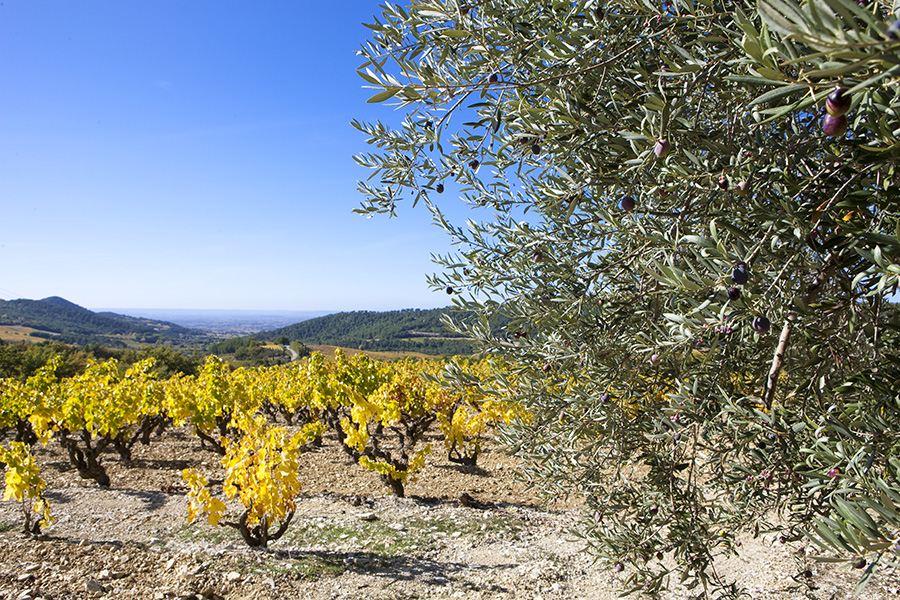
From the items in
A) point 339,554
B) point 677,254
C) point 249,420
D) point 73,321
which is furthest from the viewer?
point 73,321

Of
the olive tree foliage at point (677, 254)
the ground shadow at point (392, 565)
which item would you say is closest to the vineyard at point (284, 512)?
the ground shadow at point (392, 565)

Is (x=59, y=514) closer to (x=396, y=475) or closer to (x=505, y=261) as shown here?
(x=396, y=475)

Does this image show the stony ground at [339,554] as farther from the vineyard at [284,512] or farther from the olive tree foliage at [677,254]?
the olive tree foliage at [677,254]

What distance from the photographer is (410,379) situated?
15.0 meters

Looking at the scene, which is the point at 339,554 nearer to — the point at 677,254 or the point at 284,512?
the point at 284,512

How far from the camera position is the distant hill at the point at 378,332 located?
9494 cm

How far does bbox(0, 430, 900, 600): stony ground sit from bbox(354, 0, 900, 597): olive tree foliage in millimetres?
1405

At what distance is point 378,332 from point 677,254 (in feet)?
383

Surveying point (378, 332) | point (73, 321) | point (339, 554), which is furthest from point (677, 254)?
point (73, 321)

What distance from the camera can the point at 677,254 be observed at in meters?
2.41

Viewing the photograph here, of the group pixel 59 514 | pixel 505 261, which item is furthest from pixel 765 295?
pixel 59 514

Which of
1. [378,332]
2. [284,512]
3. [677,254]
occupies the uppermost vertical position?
[677,254]

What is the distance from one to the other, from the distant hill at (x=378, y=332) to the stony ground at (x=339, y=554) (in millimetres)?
67574

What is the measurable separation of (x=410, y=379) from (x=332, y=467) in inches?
140
